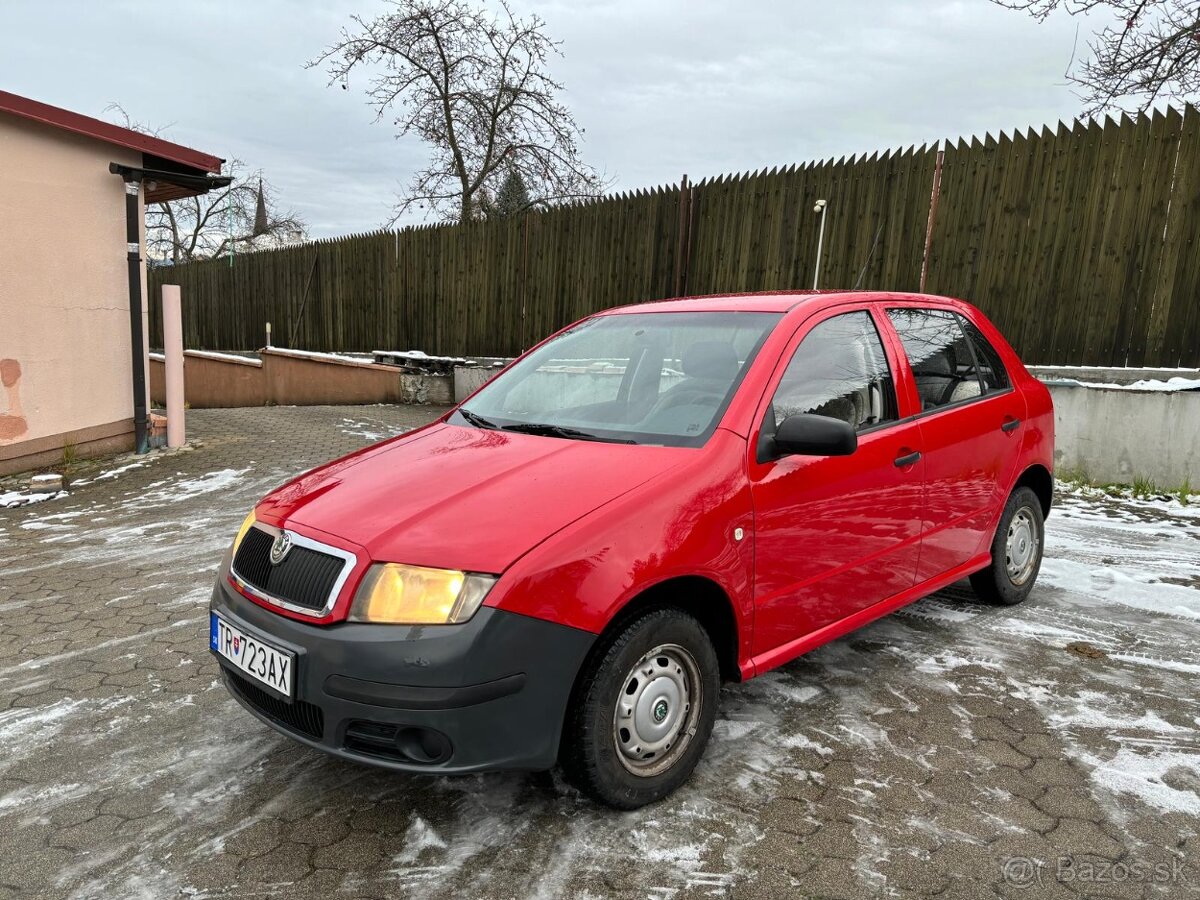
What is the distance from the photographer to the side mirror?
263 cm

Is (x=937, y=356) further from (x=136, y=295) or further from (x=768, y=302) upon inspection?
(x=136, y=295)

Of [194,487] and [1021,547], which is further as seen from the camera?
[194,487]

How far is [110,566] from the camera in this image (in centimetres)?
509

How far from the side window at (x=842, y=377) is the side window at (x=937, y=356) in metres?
0.25

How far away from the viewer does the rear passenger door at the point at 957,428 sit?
11.5 ft

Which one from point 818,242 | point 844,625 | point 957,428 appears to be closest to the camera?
point 844,625

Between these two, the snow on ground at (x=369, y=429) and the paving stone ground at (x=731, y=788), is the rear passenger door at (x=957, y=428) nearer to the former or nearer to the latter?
the paving stone ground at (x=731, y=788)

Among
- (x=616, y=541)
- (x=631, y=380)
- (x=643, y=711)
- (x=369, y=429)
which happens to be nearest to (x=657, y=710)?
(x=643, y=711)

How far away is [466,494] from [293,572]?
22.3 inches

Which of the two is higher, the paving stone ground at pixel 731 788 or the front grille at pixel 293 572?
the front grille at pixel 293 572

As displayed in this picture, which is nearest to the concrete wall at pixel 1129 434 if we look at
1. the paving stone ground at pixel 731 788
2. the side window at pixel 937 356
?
the paving stone ground at pixel 731 788

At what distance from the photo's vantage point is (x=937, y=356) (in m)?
3.73

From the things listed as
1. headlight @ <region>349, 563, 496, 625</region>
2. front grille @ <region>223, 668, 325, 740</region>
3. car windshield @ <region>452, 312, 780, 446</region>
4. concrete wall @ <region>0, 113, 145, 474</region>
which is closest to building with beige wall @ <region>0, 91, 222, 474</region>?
concrete wall @ <region>0, 113, 145, 474</region>

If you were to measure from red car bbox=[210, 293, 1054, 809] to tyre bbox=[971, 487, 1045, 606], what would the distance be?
17.3 inches
